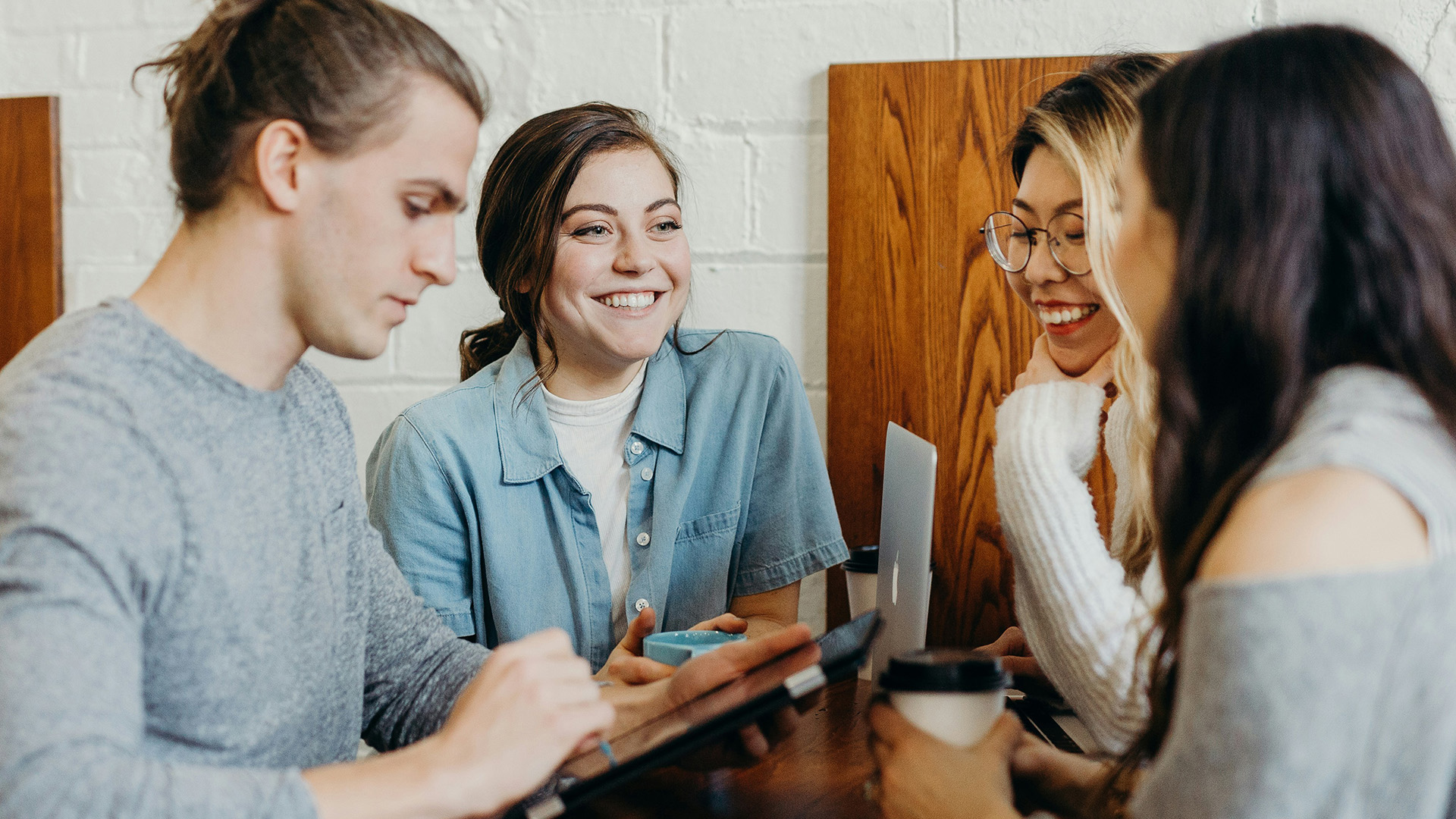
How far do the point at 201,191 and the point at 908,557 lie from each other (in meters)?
0.66

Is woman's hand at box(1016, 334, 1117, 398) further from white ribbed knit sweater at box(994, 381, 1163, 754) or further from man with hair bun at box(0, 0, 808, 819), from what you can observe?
man with hair bun at box(0, 0, 808, 819)

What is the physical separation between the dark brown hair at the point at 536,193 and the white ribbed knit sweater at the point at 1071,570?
62 cm

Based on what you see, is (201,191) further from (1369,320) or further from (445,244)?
(1369,320)

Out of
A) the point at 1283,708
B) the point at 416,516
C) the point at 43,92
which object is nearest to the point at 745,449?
the point at 416,516

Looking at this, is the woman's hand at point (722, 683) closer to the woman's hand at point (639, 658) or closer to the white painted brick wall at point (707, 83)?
the woman's hand at point (639, 658)

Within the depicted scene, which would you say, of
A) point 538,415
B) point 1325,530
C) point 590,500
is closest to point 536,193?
point 538,415

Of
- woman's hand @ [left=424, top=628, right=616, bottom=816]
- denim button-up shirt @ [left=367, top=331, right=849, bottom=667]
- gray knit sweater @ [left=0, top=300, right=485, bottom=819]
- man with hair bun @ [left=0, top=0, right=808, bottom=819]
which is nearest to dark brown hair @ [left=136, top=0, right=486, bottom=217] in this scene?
man with hair bun @ [left=0, top=0, right=808, bottom=819]

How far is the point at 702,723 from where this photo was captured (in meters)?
0.68

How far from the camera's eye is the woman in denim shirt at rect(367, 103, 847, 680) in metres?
1.38

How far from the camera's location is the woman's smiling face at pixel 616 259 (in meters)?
1.41

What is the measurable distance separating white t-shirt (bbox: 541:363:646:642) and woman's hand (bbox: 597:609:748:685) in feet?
0.66

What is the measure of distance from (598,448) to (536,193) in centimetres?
35

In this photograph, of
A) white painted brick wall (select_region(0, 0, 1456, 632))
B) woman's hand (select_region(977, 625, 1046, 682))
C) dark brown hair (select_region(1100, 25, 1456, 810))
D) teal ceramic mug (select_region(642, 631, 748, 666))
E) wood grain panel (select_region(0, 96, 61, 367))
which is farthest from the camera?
wood grain panel (select_region(0, 96, 61, 367))

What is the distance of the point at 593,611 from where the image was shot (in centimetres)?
142
